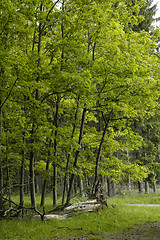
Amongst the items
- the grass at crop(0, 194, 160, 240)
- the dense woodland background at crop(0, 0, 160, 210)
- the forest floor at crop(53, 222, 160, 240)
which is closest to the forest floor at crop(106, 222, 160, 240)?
the forest floor at crop(53, 222, 160, 240)

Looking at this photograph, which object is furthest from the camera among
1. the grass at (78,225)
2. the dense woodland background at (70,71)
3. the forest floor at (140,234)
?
the dense woodland background at (70,71)

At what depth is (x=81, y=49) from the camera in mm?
9328

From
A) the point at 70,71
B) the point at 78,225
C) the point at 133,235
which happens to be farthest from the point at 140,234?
the point at 70,71

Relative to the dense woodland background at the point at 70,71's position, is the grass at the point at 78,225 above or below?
below

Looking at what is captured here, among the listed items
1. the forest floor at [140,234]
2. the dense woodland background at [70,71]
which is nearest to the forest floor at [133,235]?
the forest floor at [140,234]

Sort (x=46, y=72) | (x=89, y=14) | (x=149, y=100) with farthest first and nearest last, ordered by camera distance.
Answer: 1. (x=149, y=100)
2. (x=89, y=14)
3. (x=46, y=72)

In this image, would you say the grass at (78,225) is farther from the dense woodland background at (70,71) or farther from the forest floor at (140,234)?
the dense woodland background at (70,71)

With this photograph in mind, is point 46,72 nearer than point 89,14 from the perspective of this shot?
Yes

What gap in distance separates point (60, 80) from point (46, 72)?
1.15m

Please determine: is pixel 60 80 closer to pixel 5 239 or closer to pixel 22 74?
pixel 22 74

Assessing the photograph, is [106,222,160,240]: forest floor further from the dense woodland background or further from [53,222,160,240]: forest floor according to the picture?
the dense woodland background

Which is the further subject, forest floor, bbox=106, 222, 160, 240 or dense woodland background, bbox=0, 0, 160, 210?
dense woodland background, bbox=0, 0, 160, 210

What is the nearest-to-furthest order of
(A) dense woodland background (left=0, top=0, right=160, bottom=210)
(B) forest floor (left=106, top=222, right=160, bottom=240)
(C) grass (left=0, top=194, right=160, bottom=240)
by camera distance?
1. (B) forest floor (left=106, top=222, right=160, bottom=240)
2. (C) grass (left=0, top=194, right=160, bottom=240)
3. (A) dense woodland background (left=0, top=0, right=160, bottom=210)

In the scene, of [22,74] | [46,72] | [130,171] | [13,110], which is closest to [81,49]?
[46,72]
